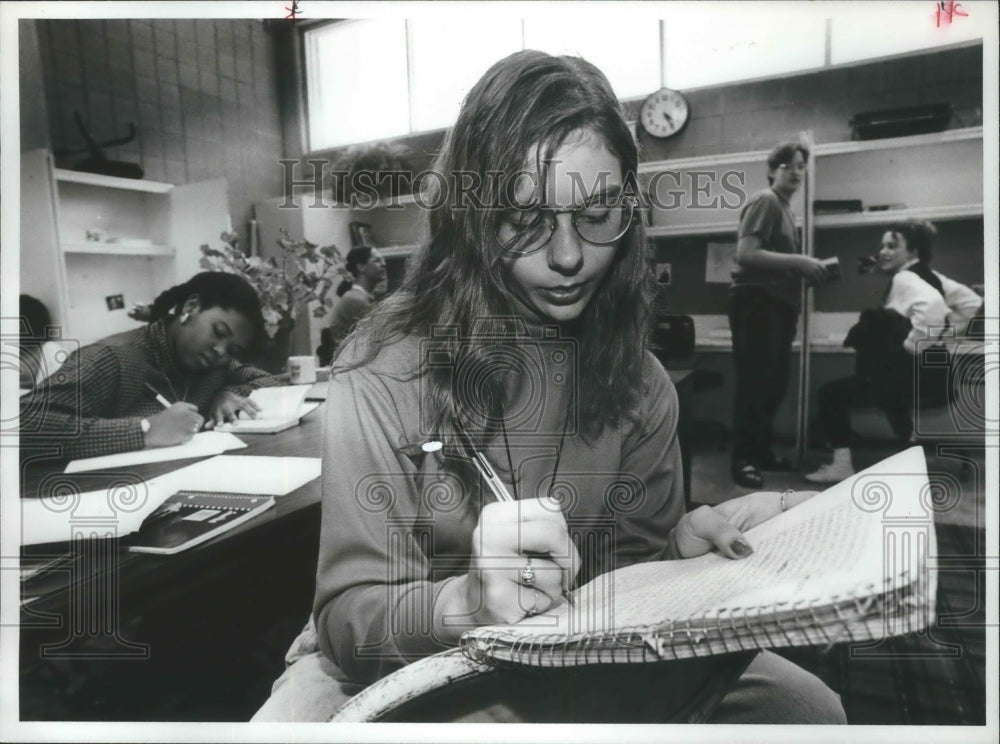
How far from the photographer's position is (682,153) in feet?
3.55

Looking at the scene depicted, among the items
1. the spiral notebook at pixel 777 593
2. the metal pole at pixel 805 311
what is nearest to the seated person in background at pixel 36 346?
the spiral notebook at pixel 777 593

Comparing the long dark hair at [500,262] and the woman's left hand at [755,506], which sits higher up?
the long dark hair at [500,262]

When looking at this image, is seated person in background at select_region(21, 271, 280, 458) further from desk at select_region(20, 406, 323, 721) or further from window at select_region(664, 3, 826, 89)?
window at select_region(664, 3, 826, 89)

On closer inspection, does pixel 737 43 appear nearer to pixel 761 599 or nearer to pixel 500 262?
pixel 500 262

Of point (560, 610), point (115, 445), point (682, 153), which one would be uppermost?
point (682, 153)

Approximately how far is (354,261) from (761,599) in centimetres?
77

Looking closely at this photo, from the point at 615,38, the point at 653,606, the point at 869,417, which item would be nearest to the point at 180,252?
the point at 615,38

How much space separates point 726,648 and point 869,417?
510 millimetres

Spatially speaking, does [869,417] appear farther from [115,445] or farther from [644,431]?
→ [115,445]

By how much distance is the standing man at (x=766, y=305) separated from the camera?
1.08 meters

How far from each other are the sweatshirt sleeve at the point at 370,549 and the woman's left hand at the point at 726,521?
0.38 metres

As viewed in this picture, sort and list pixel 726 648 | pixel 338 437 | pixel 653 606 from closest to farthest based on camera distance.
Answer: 1. pixel 726 648
2. pixel 653 606
3. pixel 338 437

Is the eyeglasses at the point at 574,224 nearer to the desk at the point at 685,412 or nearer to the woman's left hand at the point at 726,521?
the desk at the point at 685,412

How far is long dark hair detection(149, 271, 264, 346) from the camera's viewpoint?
3.72 feet
